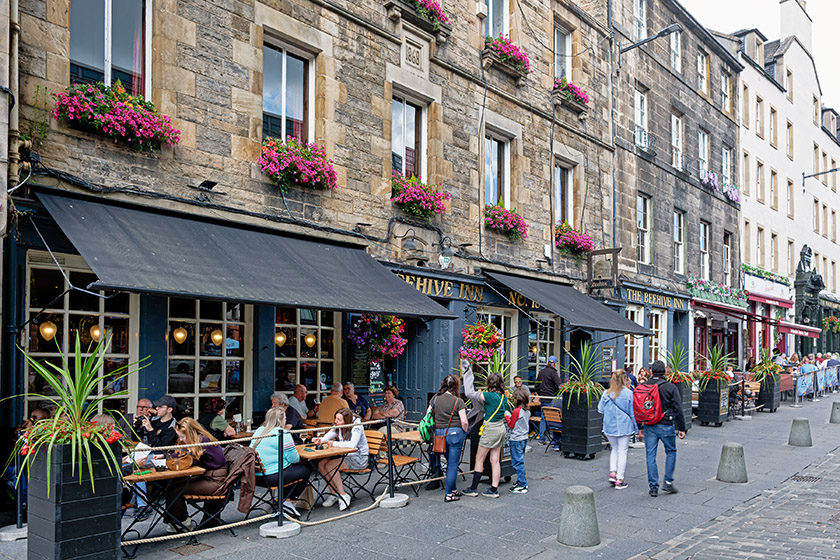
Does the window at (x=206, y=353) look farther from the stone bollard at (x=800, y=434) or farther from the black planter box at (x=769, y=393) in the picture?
the black planter box at (x=769, y=393)

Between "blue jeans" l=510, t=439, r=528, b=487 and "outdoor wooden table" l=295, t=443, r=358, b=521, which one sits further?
"blue jeans" l=510, t=439, r=528, b=487

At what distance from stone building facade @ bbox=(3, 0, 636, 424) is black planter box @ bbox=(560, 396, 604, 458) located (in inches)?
95.0

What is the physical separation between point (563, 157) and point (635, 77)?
15.7ft

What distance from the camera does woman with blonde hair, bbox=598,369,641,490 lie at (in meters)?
8.68

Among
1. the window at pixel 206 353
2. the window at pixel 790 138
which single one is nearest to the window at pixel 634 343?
the window at pixel 206 353

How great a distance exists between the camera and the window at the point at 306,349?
33.4 feet

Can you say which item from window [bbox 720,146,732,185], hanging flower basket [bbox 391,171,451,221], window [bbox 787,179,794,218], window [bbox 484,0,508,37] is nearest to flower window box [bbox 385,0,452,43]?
window [bbox 484,0,508,37]

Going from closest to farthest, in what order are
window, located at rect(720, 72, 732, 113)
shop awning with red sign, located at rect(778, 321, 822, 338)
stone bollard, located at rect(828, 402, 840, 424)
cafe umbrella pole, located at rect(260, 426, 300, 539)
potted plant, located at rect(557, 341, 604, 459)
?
cafe umbrella pole, located at rect(260, 426, 300, 539)
potted plant, located at rect(557, 341, 604, 459)
stone bollard, located at rect(828, 402, 840, 424)
window, located at rect(720, 72, 732, 113)
shop awning with red sign, located at rect(778, 321, 822, 338)

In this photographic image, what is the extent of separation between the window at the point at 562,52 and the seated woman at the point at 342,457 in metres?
11.4

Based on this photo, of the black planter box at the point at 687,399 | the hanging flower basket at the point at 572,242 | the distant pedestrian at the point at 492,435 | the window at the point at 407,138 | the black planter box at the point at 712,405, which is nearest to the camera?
the distant pedestrian at the point at 492,435

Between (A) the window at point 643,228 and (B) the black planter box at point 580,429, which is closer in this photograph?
(B) the black planter box at point 580,429

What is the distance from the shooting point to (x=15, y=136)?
263 inches

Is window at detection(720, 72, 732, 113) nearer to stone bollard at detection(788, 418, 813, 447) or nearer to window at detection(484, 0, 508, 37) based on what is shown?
window at detection(484, 0, 508, 37)

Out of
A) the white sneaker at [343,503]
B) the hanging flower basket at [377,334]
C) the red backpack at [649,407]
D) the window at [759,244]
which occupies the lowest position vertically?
the white sneaker at [343,503]
